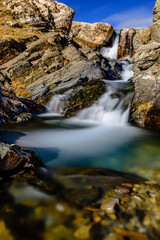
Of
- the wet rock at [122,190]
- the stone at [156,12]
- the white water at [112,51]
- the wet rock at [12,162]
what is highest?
the white water at [112,51]

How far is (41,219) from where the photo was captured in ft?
7.60

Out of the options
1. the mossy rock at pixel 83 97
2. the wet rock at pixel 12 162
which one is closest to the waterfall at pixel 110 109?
the mossy rock at pixel 83 97

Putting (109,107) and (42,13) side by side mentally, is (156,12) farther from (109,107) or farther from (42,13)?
(42,13)

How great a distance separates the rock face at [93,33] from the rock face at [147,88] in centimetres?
3231

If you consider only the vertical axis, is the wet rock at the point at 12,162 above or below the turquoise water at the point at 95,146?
above

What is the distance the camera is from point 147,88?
8.97m

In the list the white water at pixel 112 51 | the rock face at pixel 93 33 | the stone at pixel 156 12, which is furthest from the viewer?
the rock face at pixel 93 33

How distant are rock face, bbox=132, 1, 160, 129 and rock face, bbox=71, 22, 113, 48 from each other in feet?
106

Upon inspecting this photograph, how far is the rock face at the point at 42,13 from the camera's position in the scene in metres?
30.9

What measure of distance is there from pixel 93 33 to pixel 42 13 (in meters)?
14.2

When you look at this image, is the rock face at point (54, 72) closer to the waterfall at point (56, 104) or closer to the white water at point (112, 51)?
the waterfall at point (56, 104)

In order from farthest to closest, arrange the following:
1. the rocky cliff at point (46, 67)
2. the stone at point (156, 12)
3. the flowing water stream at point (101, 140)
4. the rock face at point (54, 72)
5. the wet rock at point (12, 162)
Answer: the rock face at point (54, 72) < the rocky cliff at point (46, 67) < the stone at point (156, 12) < the flowing water stream at point (101, 140) < the wet rock at point (12, 162)

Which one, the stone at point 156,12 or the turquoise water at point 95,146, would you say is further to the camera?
the stone at point 156,12

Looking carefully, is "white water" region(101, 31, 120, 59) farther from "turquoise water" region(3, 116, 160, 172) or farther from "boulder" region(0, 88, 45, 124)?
"turquoise water" region(3, 116, 160, 172)
